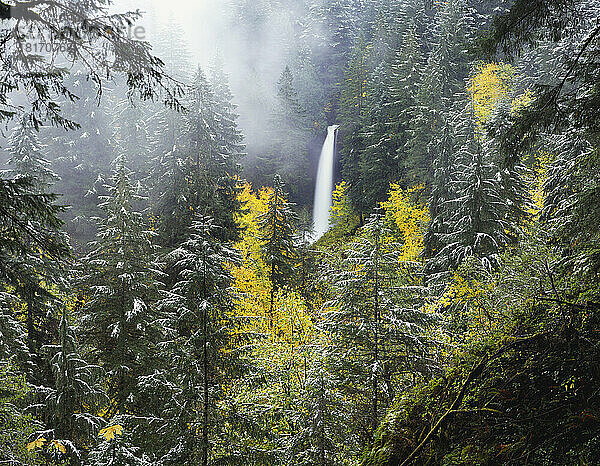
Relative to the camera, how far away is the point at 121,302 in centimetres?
1238

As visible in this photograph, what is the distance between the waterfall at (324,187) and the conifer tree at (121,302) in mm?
29210

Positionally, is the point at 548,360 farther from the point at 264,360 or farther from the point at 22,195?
the point at 264,360

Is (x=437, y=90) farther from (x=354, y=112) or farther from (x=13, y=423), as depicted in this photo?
(x=13, y=423)

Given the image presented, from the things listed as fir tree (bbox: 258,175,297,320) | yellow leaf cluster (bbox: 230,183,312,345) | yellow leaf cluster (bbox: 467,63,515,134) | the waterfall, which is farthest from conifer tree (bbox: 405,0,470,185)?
the waterfall

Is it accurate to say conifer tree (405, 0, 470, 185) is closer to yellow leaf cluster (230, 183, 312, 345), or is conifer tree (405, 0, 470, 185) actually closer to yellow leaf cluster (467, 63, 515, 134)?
yellow leaf cluster (467, 63, 515, 134)

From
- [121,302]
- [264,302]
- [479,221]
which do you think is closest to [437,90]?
[479,221]

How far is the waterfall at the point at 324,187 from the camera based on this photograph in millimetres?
42656

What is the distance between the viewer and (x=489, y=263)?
14047 mm

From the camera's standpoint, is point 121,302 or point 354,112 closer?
point 121,302

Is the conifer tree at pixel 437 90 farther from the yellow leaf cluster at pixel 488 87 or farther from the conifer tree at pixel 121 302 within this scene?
the conifer tree at pixel 121 302

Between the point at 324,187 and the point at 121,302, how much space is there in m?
33.3

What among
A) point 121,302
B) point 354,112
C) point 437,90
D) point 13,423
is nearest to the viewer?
point 13,423

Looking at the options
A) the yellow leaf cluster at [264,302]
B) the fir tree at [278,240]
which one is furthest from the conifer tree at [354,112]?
the yellow leaf cluster at [264,302]

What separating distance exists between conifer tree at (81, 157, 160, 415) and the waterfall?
29210mm
